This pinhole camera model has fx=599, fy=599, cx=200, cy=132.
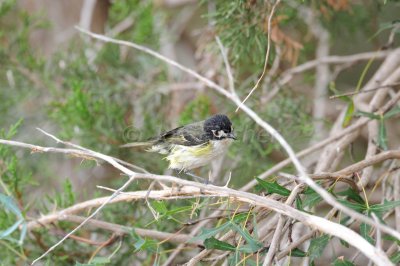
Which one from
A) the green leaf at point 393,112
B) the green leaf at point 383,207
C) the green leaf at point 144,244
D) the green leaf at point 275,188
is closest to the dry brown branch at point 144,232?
the green leaf at point 144,244

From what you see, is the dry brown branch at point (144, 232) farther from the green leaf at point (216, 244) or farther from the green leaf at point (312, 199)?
the green leaf at point (312, 199)

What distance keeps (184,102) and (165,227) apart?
163 centimetres

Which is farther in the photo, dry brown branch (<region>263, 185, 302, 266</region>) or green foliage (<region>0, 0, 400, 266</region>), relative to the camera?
green foliage (<region>0, 0, 400, 266</region>)

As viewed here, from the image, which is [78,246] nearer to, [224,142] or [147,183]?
[147,183]

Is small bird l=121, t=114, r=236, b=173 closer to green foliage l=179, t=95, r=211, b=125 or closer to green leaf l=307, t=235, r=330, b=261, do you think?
green foliage l=179, t=95, r=211, b=125

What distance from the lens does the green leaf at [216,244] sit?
2.05 meters

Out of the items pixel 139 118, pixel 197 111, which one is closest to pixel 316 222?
pixel 197 111

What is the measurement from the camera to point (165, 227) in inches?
125

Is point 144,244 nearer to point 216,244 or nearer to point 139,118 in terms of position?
point 216,244

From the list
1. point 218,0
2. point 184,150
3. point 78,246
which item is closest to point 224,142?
point 184,150

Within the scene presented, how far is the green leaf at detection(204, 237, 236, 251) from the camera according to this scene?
2.05 meters

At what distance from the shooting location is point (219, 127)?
2.84 m

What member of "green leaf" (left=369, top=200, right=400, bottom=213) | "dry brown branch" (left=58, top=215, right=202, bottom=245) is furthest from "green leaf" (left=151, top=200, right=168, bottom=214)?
"green leaf" (left=369, top=200, right=400, bottom=213)

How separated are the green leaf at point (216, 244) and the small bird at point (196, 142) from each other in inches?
34.3
